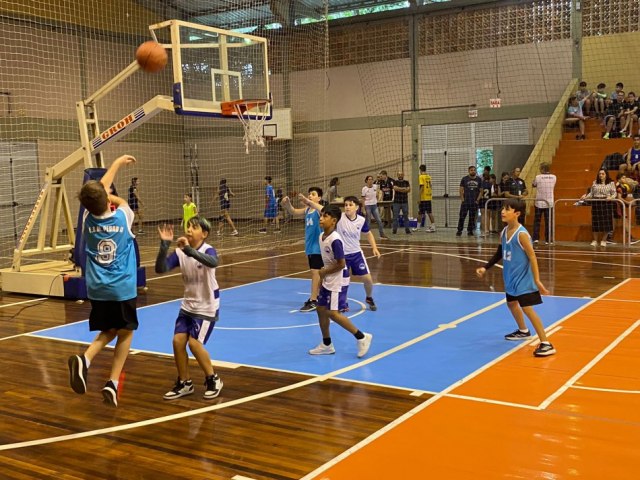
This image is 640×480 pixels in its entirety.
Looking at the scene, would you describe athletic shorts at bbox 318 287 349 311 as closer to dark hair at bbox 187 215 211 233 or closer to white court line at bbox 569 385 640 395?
dark hair at bbox 187 215 211 233

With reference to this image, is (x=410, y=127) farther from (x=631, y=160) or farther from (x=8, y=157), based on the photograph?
(x=8, y=157)

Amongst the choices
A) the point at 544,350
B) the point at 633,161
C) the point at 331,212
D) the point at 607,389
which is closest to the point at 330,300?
the point at 331,212

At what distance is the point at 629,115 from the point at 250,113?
12.3 m

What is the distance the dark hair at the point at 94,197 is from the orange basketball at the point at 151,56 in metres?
4.43

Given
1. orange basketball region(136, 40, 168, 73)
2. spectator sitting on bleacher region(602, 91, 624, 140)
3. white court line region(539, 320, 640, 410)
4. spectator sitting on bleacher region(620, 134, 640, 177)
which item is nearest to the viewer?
white court line region(539, 320, 640, 410)

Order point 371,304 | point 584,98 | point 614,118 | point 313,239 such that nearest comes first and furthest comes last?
point 313,239 → point 371,304 → point 614,118 → point 584,98

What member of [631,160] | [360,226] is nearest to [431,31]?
[631,160]

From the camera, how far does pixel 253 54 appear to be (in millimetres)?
13961

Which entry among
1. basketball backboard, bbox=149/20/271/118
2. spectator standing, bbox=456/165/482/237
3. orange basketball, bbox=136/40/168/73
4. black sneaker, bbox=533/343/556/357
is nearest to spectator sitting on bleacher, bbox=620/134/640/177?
spectator standing, bbox=456/165/482/237

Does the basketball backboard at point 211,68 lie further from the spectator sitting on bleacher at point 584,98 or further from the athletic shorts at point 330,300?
the spectator sitting on bleacher at point 584,98

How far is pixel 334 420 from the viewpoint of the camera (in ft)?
17.4

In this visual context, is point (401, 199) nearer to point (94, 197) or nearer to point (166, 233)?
point (166, 233)

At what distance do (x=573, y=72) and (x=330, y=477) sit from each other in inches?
788

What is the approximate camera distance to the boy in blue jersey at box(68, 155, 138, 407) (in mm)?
5258
